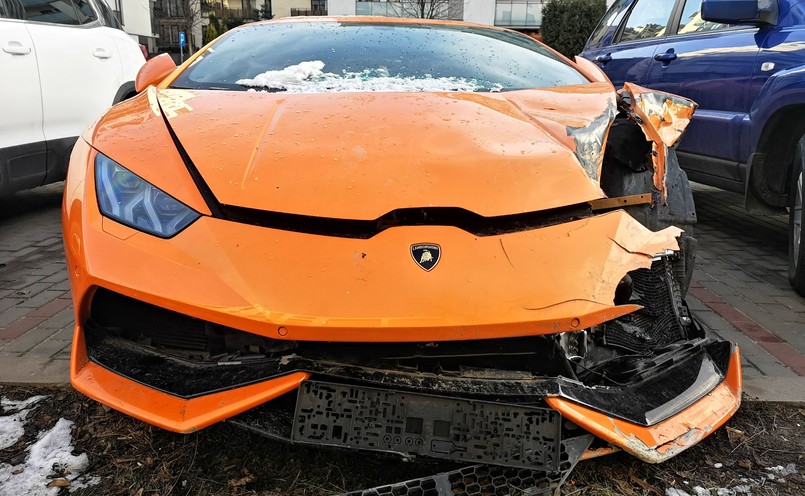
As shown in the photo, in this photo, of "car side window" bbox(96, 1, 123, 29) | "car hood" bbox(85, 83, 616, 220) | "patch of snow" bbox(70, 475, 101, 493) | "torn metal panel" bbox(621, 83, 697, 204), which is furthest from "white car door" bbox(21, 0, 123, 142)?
"torn metal panel" bbox(621, 83, 697, 204)

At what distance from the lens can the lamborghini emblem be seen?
1.57m

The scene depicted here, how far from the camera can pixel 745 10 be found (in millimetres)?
3412

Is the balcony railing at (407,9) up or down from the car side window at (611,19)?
up

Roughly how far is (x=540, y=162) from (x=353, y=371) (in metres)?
0.83

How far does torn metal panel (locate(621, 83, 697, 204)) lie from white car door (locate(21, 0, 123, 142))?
3677 millimetres

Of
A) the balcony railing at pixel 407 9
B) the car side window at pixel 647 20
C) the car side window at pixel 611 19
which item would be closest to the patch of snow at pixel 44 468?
the car side window at pixel 647 20

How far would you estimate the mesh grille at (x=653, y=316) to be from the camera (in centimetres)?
184

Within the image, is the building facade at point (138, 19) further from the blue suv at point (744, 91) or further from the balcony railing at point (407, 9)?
the blue suv at point (744, 91)

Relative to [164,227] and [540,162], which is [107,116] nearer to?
[164,227]

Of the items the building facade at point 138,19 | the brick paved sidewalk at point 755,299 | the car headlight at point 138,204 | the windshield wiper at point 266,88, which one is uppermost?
the building facade at point 138,19

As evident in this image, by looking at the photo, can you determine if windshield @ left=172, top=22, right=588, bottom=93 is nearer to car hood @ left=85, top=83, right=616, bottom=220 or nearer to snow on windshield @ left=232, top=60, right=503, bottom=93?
snow on windshield @ left=232, top=60, right=503, bottom=93

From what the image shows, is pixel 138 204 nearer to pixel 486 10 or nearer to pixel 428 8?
pixel 428 8

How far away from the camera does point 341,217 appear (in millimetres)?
1632

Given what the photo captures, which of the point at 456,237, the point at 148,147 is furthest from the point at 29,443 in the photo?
the point at 456,237
